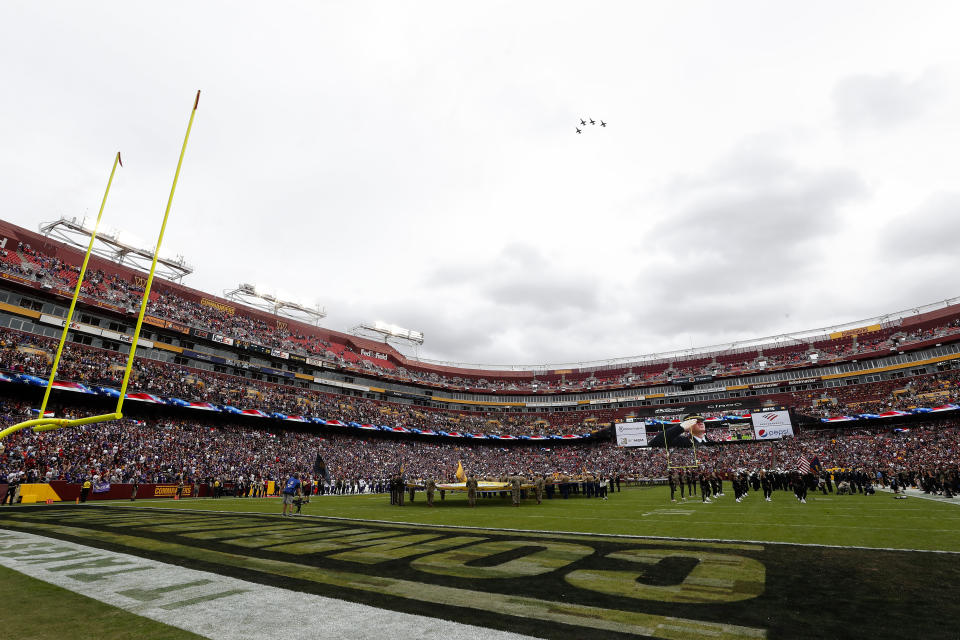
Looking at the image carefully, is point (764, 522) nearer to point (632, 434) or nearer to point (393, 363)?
point (632, 434)

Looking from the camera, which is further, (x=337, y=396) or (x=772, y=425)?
(x=337, y=396)

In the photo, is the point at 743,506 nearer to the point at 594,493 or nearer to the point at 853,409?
the point at 594,493

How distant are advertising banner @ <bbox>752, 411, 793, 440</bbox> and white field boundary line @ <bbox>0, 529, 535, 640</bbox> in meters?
62.2

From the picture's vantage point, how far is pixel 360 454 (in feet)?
172

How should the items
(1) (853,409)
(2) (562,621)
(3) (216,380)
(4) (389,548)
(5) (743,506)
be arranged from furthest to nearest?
(1) (853,409), (3) (216,380), (5) (743,506), (4) (389,548), (2) (562,621)

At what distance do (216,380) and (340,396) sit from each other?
1748 cm

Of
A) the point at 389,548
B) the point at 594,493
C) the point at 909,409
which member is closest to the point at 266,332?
the point at 594,493

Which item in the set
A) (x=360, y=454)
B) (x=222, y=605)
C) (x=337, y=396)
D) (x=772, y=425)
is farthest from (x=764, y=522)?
(x=337, y=396)

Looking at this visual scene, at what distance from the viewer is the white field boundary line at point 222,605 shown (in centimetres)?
493

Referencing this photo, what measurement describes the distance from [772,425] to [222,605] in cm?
6393

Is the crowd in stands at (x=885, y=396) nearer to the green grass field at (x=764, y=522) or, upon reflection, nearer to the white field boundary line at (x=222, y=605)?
the green grass field at (x=764, y=522)

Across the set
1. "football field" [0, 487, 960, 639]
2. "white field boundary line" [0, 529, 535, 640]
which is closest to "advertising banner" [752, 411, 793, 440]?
"football field" [0, 487, 960, 639]

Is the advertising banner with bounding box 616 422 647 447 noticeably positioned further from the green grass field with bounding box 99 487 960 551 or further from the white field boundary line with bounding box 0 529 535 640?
the white field boundary line with bounding box 0 529 535 640

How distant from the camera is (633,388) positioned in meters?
80.6
